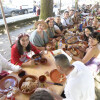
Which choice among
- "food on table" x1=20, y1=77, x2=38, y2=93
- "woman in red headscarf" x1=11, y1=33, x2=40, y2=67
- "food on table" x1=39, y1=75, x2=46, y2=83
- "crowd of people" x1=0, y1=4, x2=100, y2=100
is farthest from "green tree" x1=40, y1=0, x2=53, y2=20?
"food on table" x1=20, y1=77, x2=38, y2=93

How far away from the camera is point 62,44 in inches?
102

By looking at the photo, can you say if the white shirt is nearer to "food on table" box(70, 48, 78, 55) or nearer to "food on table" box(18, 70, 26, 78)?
"food on table" box(18, 70, 26, 78)

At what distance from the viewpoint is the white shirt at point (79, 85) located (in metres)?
1.10

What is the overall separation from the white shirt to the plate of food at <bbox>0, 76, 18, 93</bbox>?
79 centimetres

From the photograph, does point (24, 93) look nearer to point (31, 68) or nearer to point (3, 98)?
point (3, 98)

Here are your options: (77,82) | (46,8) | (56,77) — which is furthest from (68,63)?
(46,8)

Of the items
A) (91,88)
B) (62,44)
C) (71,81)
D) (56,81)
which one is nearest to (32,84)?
(56,81)

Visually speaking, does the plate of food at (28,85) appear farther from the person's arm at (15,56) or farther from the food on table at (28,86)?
the person's arm at (15,56)

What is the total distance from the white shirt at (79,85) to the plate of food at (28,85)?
48 centimetres

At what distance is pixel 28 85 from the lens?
1343mm

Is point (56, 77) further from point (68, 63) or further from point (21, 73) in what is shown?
point (21, 73)

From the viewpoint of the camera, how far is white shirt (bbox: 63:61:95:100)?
43.2 inches

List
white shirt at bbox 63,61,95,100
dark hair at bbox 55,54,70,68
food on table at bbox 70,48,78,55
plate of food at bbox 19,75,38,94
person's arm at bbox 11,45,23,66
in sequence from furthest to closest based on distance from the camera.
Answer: food on table at bbox 70,48,78,55 → person's arm at bbox 11,45,23,66 → plate of food at bbox 19,75,38,94 → dark hair at bbox 55,54,70,68 → white shirt at bbox 63,61,95,100

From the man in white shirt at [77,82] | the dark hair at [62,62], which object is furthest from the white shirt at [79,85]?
the dark hair at [62,62]
